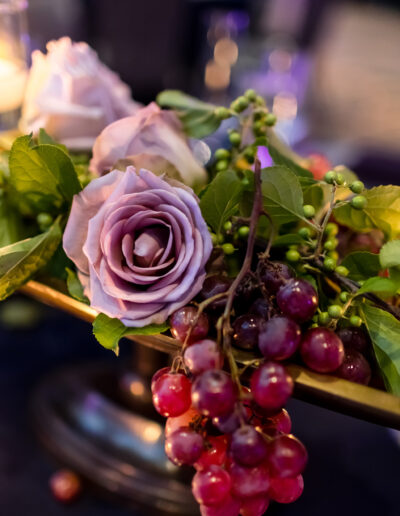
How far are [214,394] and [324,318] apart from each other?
11 centimetres

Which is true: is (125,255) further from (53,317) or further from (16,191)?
(53,317)

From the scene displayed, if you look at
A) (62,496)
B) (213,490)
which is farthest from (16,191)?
(62,496)

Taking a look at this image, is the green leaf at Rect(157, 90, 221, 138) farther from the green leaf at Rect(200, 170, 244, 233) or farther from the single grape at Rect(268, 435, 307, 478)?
the single grape at Rect(268, 435, 307, 478)

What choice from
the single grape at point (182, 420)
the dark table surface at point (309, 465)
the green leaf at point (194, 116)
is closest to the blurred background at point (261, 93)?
the dark table surface at point (309, 465)

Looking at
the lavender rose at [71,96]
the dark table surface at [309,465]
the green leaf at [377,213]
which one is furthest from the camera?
the dark table surface at [309,465]

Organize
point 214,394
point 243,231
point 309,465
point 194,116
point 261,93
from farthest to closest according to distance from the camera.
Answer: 1. point 261,93
2. point 309,465
3. point 194,116
4. point 243,231
5. point 214,394

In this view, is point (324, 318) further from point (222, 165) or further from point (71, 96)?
point (71, 96)

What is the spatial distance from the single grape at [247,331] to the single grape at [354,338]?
0.22ft

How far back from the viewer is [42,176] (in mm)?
391

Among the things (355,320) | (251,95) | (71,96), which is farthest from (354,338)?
(71,96)

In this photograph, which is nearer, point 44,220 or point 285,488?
point 285,488

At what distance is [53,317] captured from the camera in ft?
3.09

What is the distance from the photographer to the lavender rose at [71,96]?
1.59 feet

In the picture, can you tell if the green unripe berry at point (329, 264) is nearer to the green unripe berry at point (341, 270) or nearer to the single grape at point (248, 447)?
the green unripe berry at point (341, 270)
